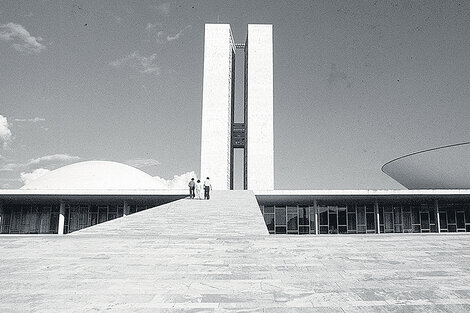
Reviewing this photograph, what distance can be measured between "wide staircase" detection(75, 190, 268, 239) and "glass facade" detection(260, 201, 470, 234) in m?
8.99

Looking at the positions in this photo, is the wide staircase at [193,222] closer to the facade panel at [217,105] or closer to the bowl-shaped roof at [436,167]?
the bowl-shaped roof at [436,167]

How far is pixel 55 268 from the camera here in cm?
509

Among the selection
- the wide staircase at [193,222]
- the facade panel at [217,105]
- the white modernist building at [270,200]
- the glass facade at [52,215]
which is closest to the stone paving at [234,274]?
the wide staircase at [193,222]

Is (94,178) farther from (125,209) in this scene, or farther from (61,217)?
(125,209)

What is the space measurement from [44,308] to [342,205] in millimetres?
22449

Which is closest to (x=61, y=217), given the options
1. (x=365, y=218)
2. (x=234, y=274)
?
(x=365, y=218)

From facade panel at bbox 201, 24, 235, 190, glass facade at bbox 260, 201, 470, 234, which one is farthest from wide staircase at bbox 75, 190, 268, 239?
facade panel at bbox 201, 24, 235, 190

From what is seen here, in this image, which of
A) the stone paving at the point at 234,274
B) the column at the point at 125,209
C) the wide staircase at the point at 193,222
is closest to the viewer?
the stone paving at the point at 234,274

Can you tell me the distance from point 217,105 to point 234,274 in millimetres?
32873

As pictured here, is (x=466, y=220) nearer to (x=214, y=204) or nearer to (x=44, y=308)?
(x=214, y=204)

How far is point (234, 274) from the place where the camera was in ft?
15.5

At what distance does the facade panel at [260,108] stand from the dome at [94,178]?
31.0 ft

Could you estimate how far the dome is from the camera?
3056 cm

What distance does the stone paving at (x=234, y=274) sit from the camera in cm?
364
